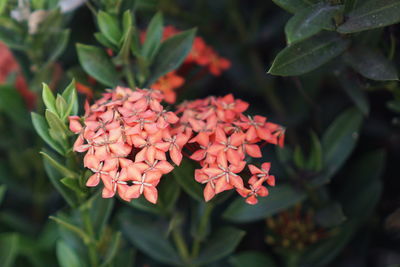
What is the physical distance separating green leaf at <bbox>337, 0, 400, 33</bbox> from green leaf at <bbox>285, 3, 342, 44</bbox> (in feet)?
0.15

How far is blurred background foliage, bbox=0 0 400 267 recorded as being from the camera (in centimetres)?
131

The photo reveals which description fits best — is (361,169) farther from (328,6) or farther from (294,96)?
(328,6)

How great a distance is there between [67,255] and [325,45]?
821 mm

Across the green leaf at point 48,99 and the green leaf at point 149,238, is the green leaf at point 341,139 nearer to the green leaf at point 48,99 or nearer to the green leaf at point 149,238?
the green leaf at point 149,238

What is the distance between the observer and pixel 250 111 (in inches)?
73.4

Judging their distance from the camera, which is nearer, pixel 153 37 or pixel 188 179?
pixel 188 179

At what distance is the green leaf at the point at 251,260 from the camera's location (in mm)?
1553

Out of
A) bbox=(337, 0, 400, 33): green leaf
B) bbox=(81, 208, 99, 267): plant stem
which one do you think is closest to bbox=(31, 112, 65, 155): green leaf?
bbox=(81, 208, 99, 267): plant stem

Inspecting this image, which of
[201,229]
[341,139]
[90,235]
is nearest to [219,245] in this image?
[201,229]

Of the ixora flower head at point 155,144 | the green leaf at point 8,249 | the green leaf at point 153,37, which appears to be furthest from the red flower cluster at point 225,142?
the green leaf at point 8,249

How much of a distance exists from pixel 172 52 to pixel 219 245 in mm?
542

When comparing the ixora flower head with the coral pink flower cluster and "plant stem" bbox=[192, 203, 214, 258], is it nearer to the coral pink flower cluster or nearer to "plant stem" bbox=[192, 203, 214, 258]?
the coral pink flower cluster

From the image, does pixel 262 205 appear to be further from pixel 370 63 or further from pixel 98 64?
pixel 98 64

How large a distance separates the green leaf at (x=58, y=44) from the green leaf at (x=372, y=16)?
773mm
